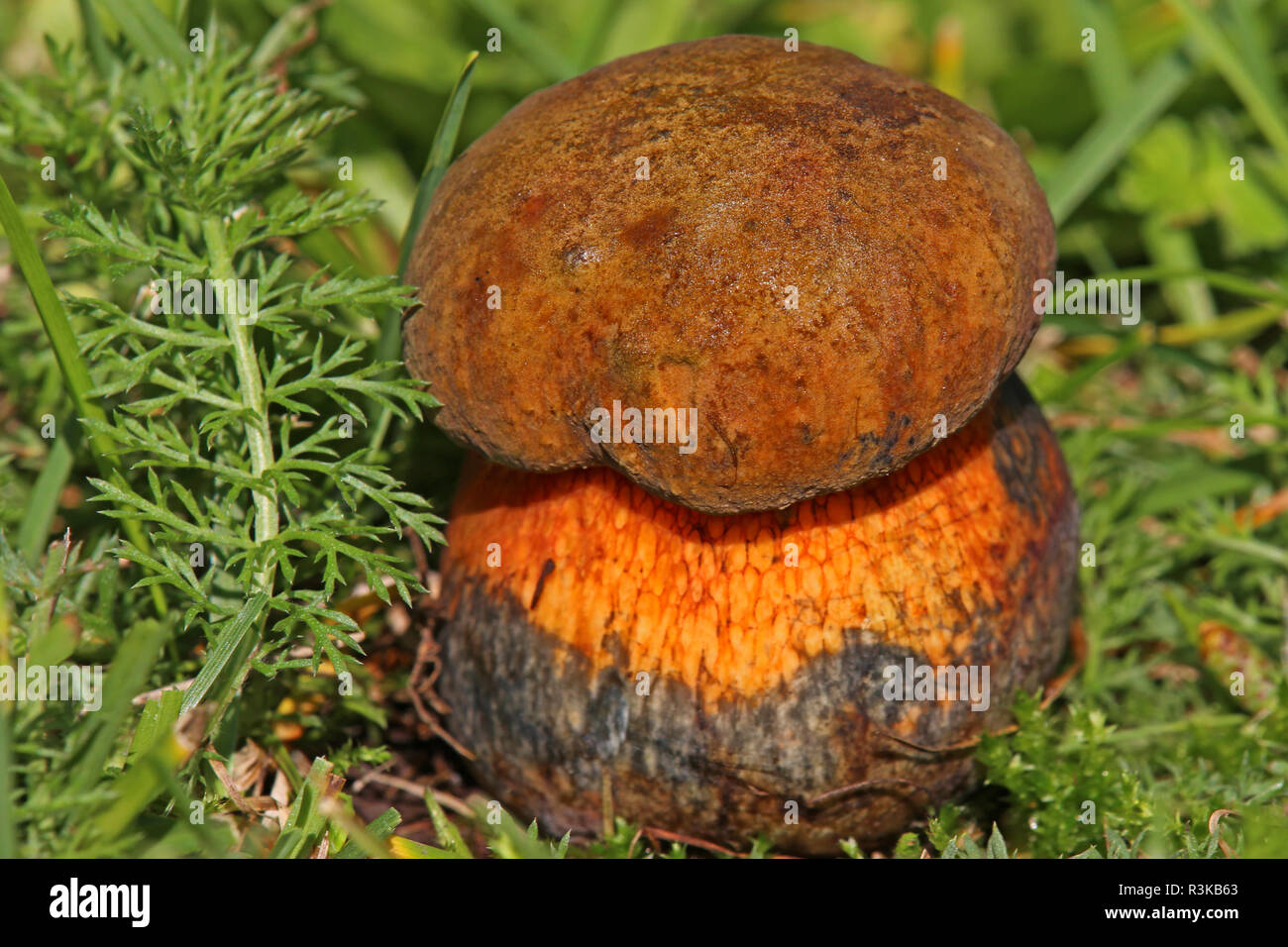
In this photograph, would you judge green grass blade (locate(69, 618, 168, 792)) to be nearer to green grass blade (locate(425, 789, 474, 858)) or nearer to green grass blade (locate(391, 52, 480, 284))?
green grass blade (locate(425, 789, 474, 858))

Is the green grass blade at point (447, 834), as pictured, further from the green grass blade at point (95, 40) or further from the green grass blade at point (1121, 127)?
the green grass blade at point (1121, 127)

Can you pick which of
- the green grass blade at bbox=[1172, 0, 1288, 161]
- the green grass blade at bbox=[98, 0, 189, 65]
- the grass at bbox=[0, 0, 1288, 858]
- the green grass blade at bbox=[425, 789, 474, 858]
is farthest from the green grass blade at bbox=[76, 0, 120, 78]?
the green grass blade at bbox=[1172, 0, 1288, 161]

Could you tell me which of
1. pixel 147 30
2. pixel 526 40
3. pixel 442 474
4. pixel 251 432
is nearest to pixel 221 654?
pixel 251 432

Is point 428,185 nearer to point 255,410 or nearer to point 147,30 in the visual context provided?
point 255,410

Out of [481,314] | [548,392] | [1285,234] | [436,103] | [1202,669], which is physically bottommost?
[1202,669]

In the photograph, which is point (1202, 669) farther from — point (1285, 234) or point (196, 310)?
point (196, 310)
